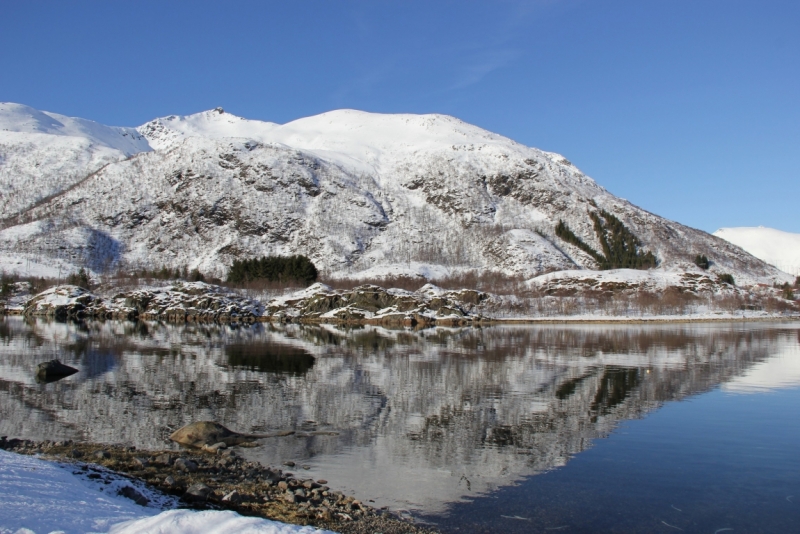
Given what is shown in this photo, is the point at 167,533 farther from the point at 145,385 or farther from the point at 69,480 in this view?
the point at 145,385

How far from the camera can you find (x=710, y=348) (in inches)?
2415

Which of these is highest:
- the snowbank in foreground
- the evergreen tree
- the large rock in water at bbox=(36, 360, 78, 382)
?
the evergreen tree

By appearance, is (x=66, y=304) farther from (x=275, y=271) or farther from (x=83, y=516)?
(x=83, y=516)

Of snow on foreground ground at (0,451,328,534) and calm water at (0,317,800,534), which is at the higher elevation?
snow on foreground ground at (0,451,328,534)

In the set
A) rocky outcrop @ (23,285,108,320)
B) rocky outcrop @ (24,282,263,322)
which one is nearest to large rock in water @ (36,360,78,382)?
rocky outcrop @ (24,282,263,322)

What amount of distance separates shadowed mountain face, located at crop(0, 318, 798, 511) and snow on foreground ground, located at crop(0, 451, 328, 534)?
645 cm

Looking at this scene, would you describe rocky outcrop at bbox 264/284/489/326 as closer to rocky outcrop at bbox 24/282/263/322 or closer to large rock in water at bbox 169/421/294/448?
rocky outcrop at bbox 24/282/263/322

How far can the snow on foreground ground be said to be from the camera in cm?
923

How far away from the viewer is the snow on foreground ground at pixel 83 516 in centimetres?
923

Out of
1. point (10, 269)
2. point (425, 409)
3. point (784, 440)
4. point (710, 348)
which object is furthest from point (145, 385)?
point (10, 269)

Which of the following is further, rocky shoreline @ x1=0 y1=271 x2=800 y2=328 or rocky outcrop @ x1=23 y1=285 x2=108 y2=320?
rocky outcrop @ x1=23 y1=285 x2=108 y2=320

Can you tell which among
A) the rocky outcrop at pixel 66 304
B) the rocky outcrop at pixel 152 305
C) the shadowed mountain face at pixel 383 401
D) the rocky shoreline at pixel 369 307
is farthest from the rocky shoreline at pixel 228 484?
the rocky outcrop at pixel 66 304

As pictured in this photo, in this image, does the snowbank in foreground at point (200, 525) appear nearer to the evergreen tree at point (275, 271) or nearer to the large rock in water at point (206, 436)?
the large rock in water at point (206, 436)

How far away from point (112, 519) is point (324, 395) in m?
22.3
